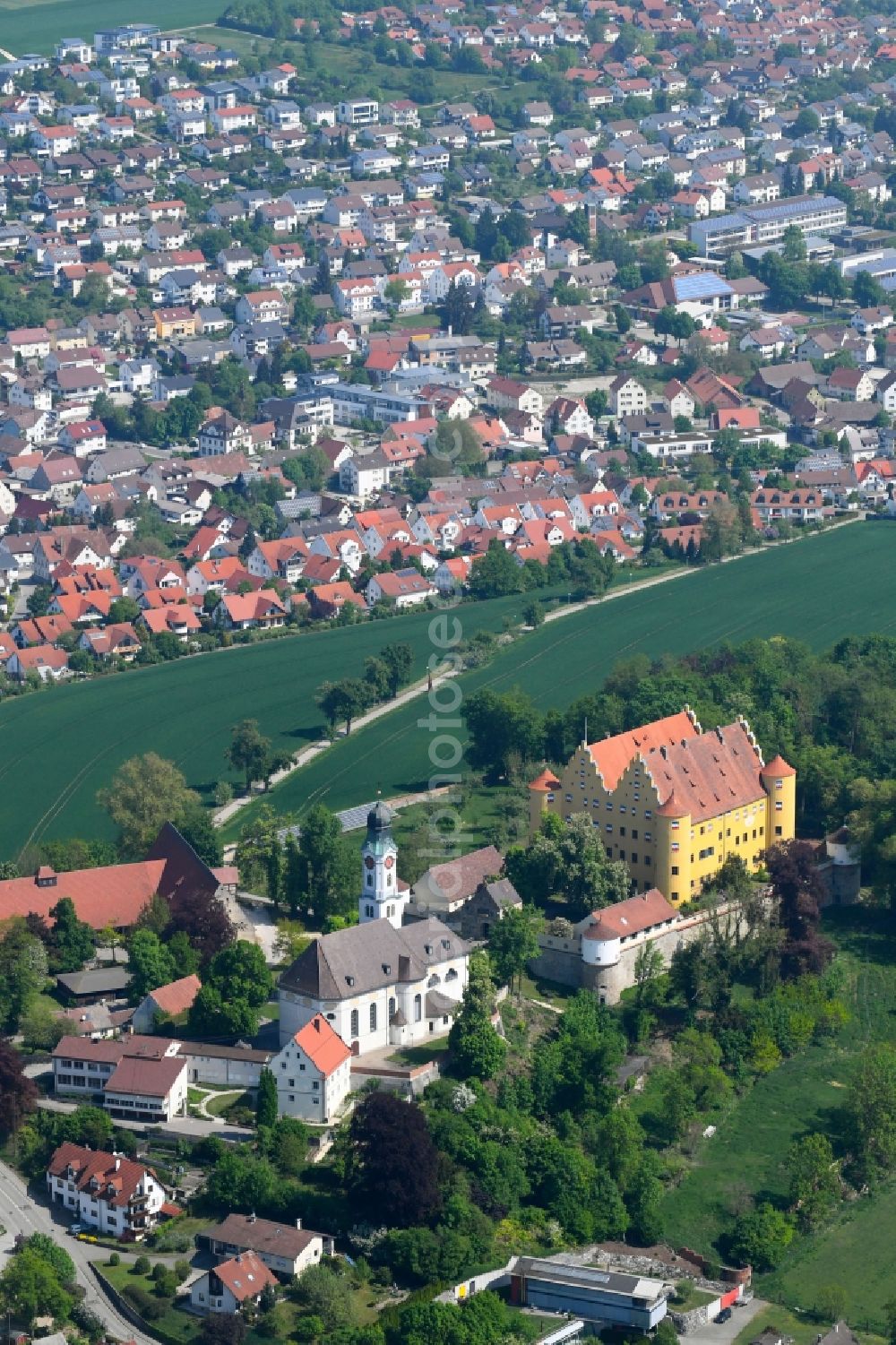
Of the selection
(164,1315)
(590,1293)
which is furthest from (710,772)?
(164,1315)

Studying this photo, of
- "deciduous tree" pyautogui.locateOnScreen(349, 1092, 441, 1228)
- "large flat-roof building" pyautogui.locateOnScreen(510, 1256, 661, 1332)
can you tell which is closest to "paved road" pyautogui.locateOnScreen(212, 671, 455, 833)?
"deciduous tree" pyautogui.locateOnScreen(349, 1092, 441, 1228)

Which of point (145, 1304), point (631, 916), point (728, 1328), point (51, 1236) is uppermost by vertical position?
point (145, 1304)

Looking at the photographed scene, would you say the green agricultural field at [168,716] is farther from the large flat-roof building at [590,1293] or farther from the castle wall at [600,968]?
the large flat-roof building at [590,1293]

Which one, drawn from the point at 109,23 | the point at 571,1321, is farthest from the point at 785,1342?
the point at 109,23

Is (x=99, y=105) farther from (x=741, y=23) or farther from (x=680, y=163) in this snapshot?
(x=741, y=23)

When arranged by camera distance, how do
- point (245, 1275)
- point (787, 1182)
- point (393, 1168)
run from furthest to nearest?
point (787, 1182) → point (393, 1168) → point (245, 1275)

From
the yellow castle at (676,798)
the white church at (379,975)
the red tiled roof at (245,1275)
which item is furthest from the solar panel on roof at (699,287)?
the red tiled roof at (245,1275)

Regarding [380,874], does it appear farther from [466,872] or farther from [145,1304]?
[145,1304]
